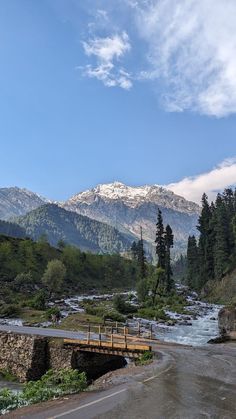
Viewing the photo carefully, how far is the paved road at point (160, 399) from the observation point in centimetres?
1253

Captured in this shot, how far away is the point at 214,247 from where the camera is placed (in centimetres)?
11288

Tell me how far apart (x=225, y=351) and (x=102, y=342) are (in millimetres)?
8480

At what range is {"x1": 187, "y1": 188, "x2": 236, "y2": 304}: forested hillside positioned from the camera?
10462 centimetres

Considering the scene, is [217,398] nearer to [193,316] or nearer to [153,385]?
[153,385]

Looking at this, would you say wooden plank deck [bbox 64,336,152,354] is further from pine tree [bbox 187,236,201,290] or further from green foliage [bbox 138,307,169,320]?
pine tree [bbox 187,236,201,290]

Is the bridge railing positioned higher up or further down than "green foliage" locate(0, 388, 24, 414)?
higher up

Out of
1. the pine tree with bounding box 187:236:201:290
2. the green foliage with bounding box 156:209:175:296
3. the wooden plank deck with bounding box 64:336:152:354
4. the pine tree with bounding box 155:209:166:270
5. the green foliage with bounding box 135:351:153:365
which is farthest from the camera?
the pine tree with bounding box 187:236:201:290

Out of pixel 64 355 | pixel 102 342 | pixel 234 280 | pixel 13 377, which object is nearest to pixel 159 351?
pixel 102 342

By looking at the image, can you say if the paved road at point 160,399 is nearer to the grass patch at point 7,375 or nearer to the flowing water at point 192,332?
the grass patch at point 7,375

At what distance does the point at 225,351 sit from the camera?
95.7 feet

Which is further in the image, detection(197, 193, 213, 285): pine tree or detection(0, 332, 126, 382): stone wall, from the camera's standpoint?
detection(197, 193, 213, 285): pine tree

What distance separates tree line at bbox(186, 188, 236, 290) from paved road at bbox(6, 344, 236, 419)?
2817 inches

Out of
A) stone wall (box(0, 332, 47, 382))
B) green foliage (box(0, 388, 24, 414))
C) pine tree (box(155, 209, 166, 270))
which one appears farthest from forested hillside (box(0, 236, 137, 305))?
green foliage (box(0, 388, 24, 414))

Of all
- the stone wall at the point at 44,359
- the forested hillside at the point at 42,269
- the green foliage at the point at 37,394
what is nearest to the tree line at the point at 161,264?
the forested hillside at the point at 42,269
